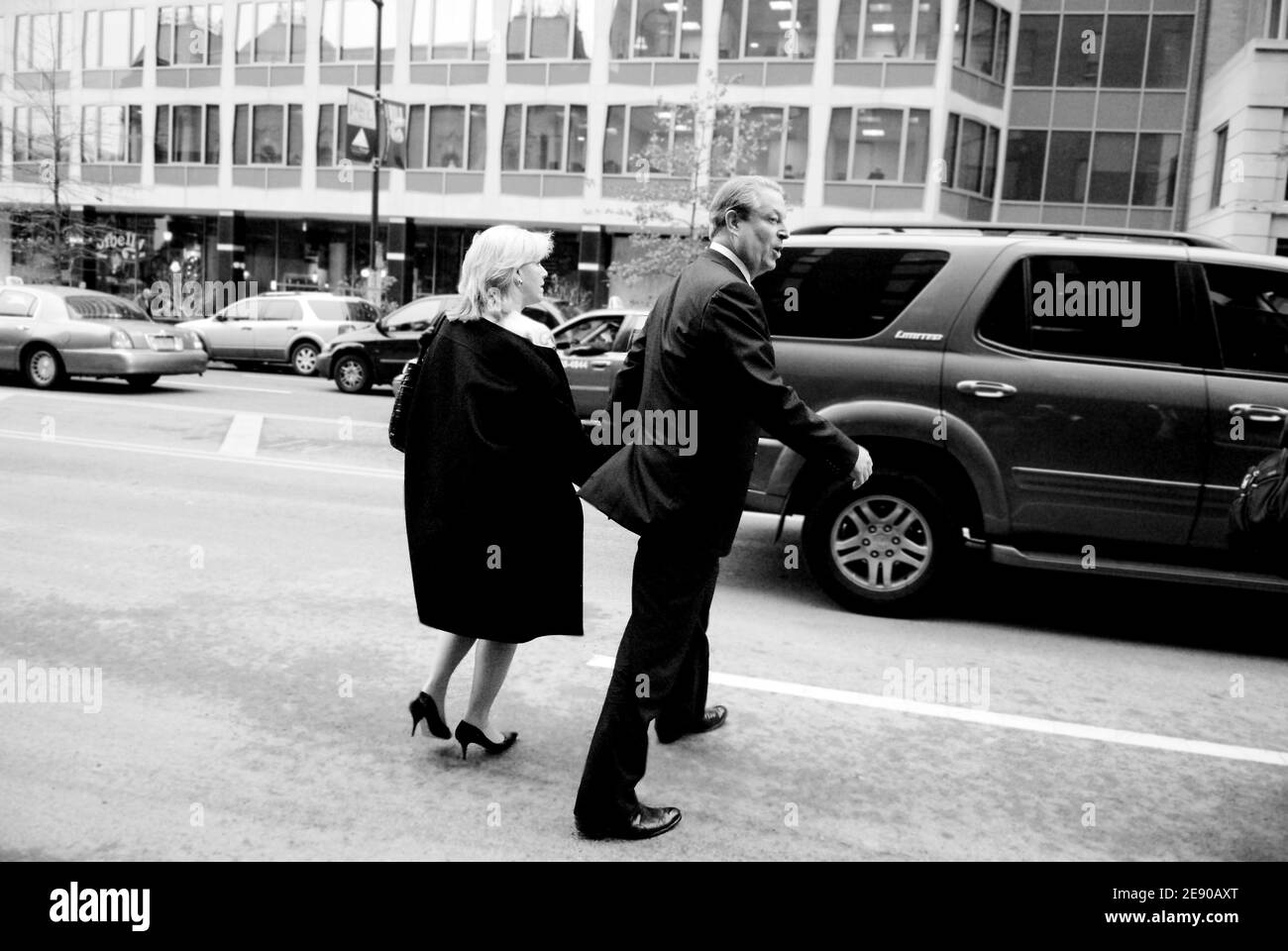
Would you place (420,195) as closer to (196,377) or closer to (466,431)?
(196,377)

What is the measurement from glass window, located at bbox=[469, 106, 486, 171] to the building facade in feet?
0.21

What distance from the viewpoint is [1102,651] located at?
5453mm

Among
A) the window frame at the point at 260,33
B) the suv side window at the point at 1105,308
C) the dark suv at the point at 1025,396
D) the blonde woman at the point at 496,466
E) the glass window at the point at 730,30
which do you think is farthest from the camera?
the window frame at the point at 260,33

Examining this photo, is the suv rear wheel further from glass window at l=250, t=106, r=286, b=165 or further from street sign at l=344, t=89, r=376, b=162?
glass window at l=250, t=106, r=286, b=165

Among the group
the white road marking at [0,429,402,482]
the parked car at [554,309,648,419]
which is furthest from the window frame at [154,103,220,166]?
the white road marking at [0,429,402,482]

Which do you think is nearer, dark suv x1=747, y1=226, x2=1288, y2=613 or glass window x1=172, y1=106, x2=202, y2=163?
dark suv x1=747, y1=226, x2=1288, y2=613

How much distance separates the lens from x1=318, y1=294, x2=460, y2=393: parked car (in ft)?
58.2

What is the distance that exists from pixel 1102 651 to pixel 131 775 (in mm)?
4547

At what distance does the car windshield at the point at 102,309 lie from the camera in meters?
15.3

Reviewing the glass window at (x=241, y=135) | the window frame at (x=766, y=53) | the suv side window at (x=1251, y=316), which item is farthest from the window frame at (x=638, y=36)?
the suv side window at (x=1251, y=316)

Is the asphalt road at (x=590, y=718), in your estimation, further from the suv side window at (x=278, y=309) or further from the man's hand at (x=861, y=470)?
the suv side window at (x=278, y=309)

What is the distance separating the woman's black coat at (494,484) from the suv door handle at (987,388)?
2728mm

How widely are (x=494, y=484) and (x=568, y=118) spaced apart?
3157cm
